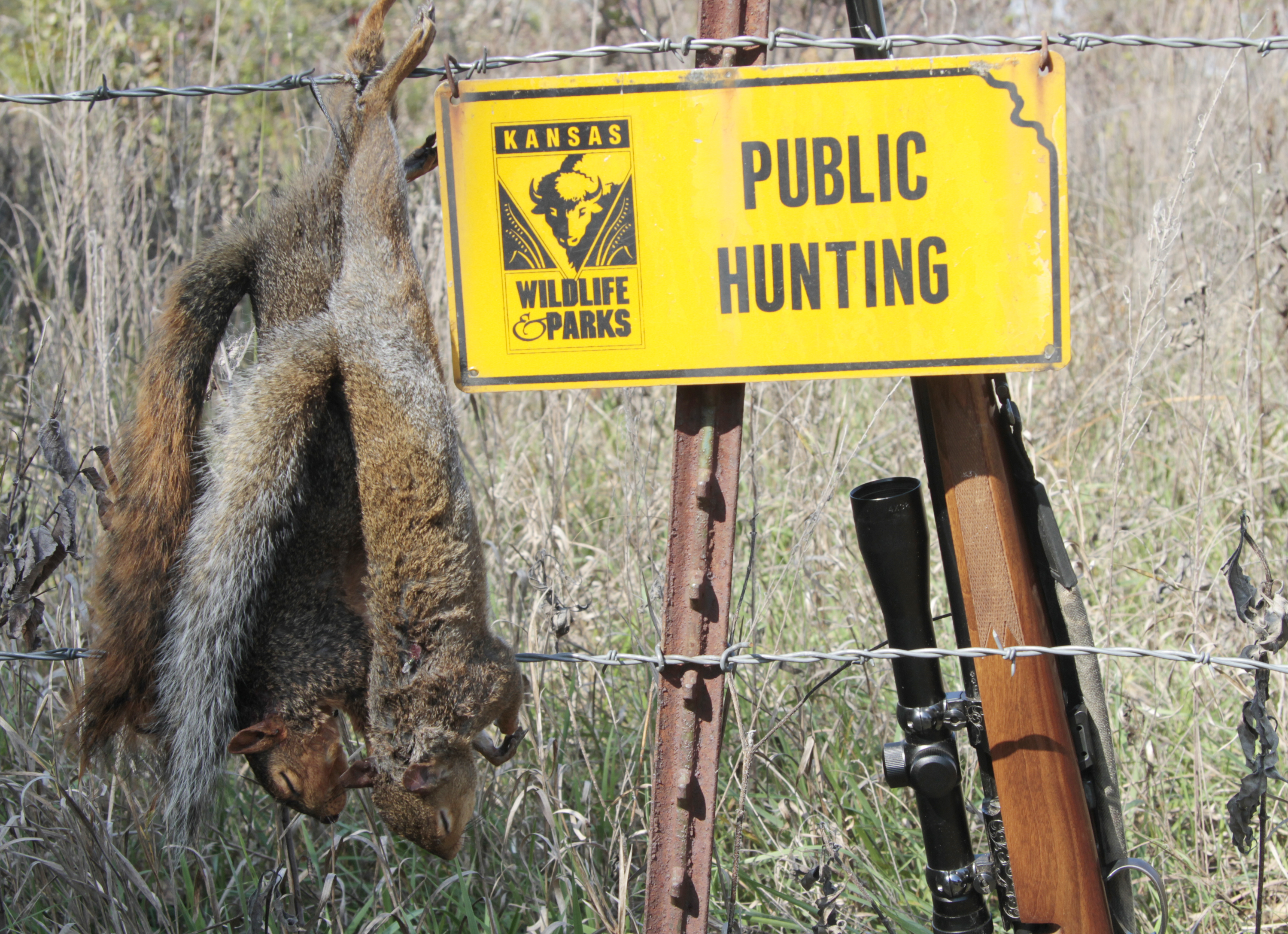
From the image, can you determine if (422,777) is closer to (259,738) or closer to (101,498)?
(259,738)

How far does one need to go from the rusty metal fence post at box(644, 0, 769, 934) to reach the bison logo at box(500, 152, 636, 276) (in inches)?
8.6

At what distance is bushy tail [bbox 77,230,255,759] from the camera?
1.61m

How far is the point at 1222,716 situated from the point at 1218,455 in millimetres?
1071

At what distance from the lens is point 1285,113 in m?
4.04

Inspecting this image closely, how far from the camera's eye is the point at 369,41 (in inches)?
60.2

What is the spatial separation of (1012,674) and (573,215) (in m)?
0.90

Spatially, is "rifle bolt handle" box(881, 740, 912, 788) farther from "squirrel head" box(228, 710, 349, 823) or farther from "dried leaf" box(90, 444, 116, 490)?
"dried leaf" box(90, 444, 116, 490)

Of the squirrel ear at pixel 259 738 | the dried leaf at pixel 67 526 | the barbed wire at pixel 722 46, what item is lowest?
the squirrel ear at pixel 259 738

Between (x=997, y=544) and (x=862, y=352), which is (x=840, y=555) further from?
(x=862, y=352)

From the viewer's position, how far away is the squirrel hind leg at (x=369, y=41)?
1520mm

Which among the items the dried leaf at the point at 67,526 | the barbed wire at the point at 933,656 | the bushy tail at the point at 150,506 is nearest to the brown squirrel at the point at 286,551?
the bushy tail at the point at 150,506

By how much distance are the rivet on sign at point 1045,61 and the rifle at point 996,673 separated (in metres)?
0.41

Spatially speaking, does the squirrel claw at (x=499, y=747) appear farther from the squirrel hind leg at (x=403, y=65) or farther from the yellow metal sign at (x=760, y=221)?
the squirrel hind leg at (x=403, y=65)

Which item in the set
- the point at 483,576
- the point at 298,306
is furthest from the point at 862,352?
the point at 298,306
